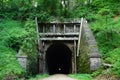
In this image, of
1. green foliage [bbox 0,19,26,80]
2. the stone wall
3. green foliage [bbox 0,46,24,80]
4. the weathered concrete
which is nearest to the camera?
green foliage [bbox 0,46,24,80]

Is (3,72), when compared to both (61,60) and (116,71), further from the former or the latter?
(61,60)

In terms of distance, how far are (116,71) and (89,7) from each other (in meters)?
12.9

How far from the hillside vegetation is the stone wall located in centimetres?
72

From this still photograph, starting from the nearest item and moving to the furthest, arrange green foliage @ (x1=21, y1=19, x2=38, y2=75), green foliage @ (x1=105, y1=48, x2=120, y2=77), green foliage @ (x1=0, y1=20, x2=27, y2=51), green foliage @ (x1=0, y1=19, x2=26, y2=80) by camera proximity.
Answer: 1. green foliage @ (x1=0, y1=19, x2=26, y2=80)
2. green foliage @ (x1=105, y1=48, x2=120, y2=77)
3. green foliage @ (x1=21, y1=19, x2=38, y2=75)
4. green foliage @ (x1=0, y1=20, x2=27, y2=51)

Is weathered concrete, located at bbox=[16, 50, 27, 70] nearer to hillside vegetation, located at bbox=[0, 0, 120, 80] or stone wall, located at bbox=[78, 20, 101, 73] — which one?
hillside vegetation, located at bbox=[0, 0, 120, 80]

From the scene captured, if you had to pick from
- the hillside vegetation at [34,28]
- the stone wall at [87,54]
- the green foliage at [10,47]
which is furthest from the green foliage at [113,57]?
the green foliage at [10,47]

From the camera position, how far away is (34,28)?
19.7 metres

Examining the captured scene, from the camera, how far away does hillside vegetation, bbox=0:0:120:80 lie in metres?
15.8

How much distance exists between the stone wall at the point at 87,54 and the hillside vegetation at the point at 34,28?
0.72 metres

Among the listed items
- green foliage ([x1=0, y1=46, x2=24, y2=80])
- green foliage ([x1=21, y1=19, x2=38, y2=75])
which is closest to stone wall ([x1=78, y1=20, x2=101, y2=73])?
green foliage ([x1=21, y1=19, x2=38, y2=75])

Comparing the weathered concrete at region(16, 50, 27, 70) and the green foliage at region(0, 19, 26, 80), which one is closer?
the green foliage at region(0, 19, 26, 80)

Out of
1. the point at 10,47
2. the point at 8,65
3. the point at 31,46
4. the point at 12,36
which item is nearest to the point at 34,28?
the point at 12,36

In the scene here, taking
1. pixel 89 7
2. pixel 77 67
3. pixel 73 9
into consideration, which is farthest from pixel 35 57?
pixel 89 7

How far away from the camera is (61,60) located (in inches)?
1272
